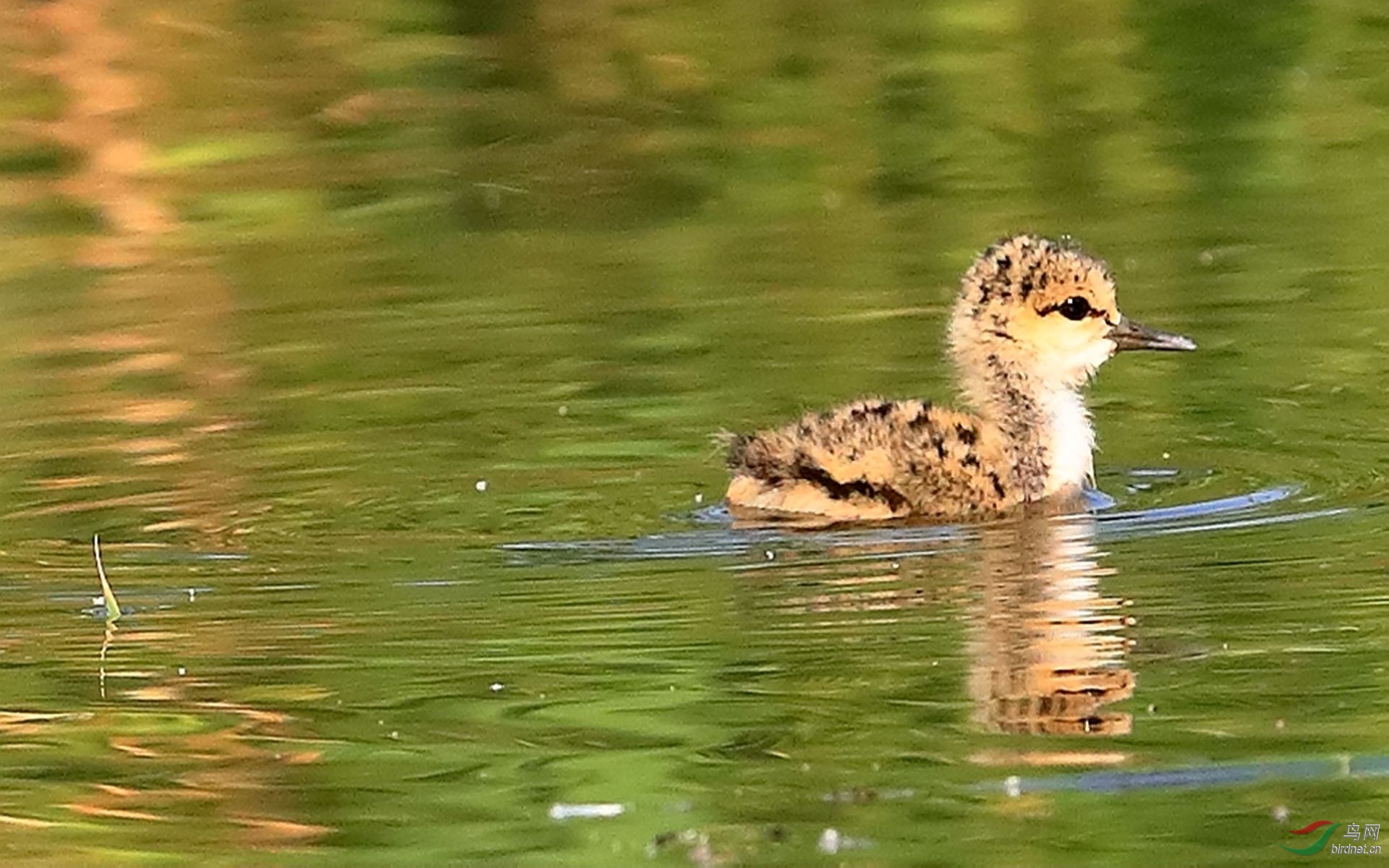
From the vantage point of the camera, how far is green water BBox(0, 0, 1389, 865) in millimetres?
6133

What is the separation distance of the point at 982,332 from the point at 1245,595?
2420mm

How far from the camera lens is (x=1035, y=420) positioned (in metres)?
9.30

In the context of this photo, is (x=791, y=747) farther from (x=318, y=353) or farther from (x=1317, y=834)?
(x=318, y=353)

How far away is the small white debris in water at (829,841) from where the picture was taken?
5.60 metres

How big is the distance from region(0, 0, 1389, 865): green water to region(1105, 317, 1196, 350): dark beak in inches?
10.4

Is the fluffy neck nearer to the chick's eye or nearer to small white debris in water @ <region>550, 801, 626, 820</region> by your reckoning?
the chick's eye

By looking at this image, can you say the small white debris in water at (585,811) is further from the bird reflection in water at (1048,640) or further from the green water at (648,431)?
the bird reflection in water at (1048,640)

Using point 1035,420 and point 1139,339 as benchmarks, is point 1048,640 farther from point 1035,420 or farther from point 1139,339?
point 1139,339

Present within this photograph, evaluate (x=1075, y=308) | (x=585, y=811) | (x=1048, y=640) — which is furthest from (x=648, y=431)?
(x=585, y=811)

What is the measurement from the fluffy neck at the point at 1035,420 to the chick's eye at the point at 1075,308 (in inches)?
8.1

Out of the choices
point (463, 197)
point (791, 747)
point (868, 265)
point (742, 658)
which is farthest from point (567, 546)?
point (463, 197)

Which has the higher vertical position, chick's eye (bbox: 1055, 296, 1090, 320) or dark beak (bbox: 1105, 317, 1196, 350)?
chick's eye (bbox: 1055, 296, 1090, 320)

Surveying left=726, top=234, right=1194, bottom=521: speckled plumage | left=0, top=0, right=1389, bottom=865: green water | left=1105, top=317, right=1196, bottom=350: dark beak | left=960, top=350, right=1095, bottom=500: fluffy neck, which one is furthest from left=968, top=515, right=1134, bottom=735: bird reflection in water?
left=1105, top=317, right=1196, bottom=350: dark beak

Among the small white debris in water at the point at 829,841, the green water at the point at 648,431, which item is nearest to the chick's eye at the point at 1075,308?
the green water at the point at 648,431
